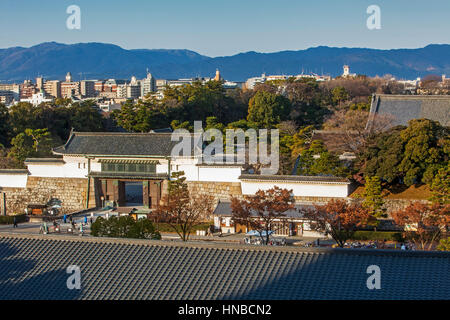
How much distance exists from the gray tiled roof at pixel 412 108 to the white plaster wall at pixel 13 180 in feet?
72.9

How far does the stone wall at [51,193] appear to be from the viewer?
32.4 metres

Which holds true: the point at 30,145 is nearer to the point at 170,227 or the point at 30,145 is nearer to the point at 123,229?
the point at 170,227

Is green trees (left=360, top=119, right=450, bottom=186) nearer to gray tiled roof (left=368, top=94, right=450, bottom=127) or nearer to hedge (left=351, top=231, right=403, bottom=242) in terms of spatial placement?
hedge (left=351, top=231, right=403, bottom=242)

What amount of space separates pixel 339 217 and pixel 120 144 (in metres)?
14.2

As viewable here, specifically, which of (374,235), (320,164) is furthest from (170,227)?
(374,235)

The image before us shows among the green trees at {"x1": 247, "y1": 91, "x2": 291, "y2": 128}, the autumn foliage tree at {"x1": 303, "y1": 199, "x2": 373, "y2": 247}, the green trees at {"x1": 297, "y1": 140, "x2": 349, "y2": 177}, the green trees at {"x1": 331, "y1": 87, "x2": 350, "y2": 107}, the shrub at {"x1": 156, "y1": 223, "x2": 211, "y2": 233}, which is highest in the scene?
the green trees at {"x1": 331, "y1": 87, "x2": 350, "y2": 107}

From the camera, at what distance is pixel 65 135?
149ft

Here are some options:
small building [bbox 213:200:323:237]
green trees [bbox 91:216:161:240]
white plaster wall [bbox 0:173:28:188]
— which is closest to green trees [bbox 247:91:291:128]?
small building [bbox 213:200:323:237]

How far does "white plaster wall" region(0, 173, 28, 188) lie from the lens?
3284 cm

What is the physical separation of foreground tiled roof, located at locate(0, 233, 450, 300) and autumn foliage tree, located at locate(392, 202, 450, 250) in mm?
11054

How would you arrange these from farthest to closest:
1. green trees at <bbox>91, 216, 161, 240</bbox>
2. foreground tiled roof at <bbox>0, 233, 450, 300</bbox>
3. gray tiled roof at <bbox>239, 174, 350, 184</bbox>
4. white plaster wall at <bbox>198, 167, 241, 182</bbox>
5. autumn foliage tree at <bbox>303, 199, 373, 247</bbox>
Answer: white plaster wall at <bbox>198, 167, 241, 182</bbox>
gray tiled roof at <bbox>239, 174, 350, 184</bbox>
autumn foliage tree at <bbox>303, 199, 373, 247</bbox>
green trees at <bbox>91, 216, 161, 240</bbox>
foreground tiled roof at <bbox>0, 233, 450, 300</bbox>

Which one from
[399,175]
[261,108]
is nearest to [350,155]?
[399,175]
